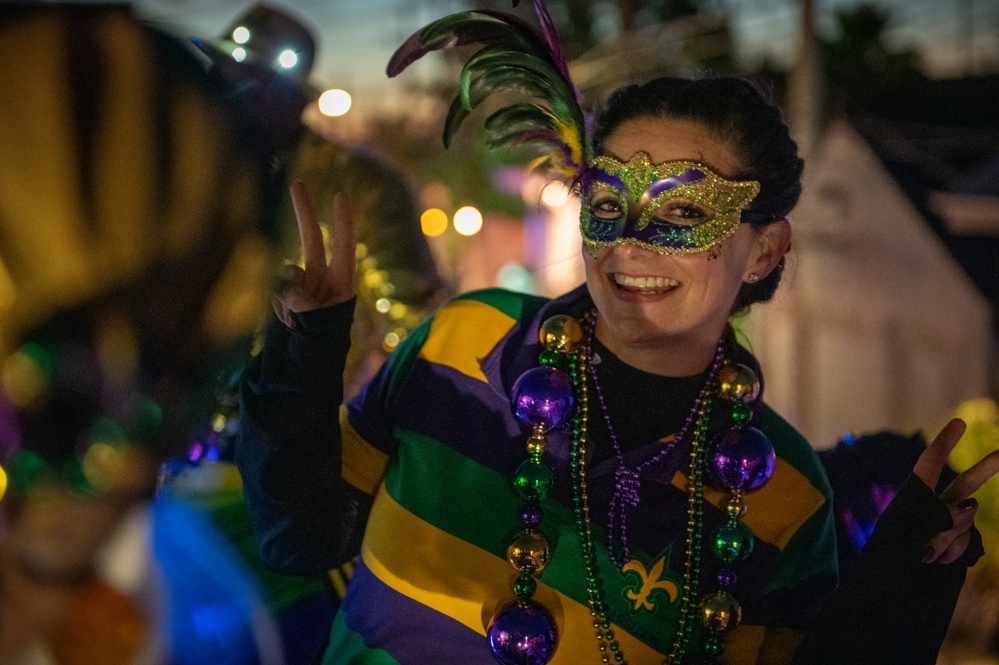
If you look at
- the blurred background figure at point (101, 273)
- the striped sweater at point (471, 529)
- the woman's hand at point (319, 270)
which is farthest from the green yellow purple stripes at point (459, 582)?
the blurred background figure at point (101, 273)

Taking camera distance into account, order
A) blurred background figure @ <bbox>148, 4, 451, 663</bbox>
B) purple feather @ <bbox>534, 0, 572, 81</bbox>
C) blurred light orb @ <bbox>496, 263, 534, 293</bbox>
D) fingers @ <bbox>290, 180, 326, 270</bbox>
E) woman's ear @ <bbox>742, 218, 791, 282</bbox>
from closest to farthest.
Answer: fingers @ <bbox>290, 180, 326, 270</bbox> < purple feather @ <bbox>534, 0, 572, 81</bbox> < woman's ear @ <bbox>742, 218, 791, 282</bbox> < blurred background figure @ <bbox>148, 4, 451, 663</bbox> < blurred light orb @ <bbox>496, 263, 534, 293</bbox>

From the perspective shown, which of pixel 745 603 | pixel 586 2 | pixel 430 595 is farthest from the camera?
pixel 586 2

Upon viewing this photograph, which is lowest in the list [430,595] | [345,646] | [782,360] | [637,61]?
[782,360]

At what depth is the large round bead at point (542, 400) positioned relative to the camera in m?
1.98

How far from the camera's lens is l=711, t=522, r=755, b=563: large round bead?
77.9 inches

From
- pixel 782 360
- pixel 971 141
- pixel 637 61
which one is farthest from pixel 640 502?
pixel 971 141

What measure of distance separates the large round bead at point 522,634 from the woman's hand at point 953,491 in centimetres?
77

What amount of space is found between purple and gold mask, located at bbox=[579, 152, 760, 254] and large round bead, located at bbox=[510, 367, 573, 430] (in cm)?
30

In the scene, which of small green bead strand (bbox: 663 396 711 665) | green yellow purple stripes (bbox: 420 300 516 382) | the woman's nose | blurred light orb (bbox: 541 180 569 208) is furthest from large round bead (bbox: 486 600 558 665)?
blurred light orb (bbox: 541 180 569 208)

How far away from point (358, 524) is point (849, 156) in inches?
358

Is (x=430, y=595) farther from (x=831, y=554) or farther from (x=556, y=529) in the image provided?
(x=831, y=554)

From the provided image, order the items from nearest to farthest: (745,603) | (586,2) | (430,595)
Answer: (430,595)
(745,603)
(586,2)

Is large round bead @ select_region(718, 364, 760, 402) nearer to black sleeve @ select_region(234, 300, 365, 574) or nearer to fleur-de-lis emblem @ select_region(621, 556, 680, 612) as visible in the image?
fleur-de-lis emblem @ select_region(621, 556, 680, 612)

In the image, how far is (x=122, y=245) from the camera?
0.55m
